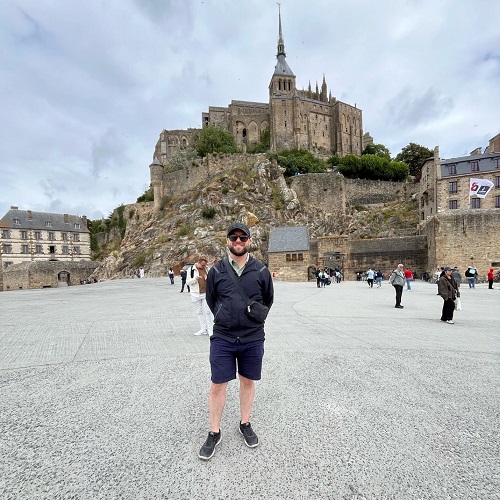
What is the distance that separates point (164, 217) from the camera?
42.5m

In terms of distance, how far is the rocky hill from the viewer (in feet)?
110

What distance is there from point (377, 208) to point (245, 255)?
153ft

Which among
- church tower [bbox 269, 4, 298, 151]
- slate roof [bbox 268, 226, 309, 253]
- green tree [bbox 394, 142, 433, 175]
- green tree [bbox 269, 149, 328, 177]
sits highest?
church tower [bbox 269, 4, 298, 151]

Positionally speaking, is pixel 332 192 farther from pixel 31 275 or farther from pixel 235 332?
pixel 235 332

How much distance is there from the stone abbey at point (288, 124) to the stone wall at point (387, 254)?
41982 millimetres

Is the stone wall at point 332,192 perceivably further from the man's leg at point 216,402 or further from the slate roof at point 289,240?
the man's leg at point 216,402

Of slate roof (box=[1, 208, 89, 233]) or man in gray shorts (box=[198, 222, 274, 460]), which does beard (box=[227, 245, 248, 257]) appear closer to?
man in gray shorts (box=[198, 222, 274, 460])

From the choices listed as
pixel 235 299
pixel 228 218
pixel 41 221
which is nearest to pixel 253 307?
pixel 235 299

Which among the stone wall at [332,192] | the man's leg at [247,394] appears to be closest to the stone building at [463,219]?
the stone wall at [332,192]

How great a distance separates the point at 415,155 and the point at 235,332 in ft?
228

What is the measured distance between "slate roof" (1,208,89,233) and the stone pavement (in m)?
48.9

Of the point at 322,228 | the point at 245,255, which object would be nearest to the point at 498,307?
the point at 245,255

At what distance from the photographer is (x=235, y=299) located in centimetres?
241

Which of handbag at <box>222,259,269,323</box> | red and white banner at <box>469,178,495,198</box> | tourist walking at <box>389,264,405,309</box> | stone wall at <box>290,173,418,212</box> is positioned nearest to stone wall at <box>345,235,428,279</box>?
red and white banner at <box>469,178,495,198</box>
